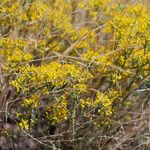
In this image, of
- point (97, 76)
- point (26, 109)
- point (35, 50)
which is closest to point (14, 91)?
point (26, 109)

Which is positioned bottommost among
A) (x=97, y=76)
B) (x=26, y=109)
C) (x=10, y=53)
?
(x=26, y=109)

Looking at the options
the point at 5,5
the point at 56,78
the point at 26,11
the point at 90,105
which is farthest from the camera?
the point at 26,11

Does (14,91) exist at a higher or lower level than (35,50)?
lower

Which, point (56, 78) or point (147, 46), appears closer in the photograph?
point (56, 78)

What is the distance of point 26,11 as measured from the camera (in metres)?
3.47

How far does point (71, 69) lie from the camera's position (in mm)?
2826

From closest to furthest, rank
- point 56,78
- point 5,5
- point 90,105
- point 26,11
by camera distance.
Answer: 1. point 56,78
2. point 90,105
3. point 5,5
4. point 26,11

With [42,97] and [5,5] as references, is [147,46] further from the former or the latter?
[5,5]

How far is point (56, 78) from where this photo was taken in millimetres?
2779

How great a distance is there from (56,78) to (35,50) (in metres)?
0.64

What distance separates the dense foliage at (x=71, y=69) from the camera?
2.92m

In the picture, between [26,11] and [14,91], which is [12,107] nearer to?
[14,91]

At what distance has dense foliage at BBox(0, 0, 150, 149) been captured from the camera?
9.57ft

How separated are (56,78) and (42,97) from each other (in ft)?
0.99
